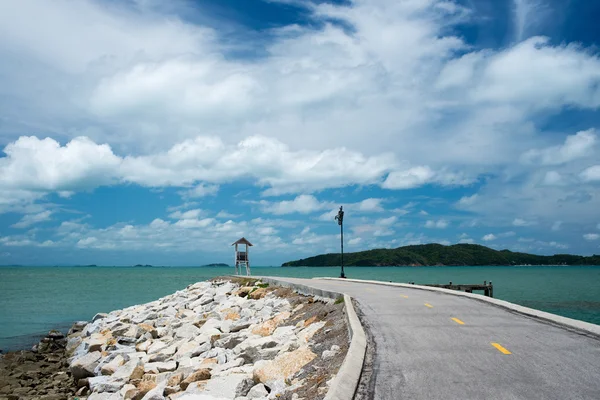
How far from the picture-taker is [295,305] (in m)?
22.0

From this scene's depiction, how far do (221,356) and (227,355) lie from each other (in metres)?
0.19

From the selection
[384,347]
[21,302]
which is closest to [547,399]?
[384,347]

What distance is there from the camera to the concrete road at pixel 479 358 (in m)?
7.57

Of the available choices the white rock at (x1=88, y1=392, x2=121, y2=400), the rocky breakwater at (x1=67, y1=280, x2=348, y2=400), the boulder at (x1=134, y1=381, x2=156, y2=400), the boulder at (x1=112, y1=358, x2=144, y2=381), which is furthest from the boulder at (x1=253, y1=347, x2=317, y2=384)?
the boulder at (x1=112, y1=358, x2=144, y2=381)

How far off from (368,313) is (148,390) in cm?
647

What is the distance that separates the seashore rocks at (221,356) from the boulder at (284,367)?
2cm

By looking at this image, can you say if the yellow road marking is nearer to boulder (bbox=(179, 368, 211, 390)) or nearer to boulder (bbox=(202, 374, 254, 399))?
boulder (bbox=(202, 374, 254, 399))

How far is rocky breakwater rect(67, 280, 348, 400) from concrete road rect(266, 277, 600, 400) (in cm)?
120

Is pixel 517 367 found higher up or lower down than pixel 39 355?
higher up

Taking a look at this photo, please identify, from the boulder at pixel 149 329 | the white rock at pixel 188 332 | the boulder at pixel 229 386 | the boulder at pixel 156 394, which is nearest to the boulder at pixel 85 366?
the white rock at pixel 188 332

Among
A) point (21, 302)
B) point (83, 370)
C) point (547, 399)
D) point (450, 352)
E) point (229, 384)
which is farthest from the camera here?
point (21, 302)

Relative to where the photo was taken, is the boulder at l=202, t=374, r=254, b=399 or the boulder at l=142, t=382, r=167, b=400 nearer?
the boulder at l=202, t=374, r=254, b=399

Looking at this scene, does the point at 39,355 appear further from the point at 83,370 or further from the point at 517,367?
the point at 517,367

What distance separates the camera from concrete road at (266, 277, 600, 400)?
24.8ft
